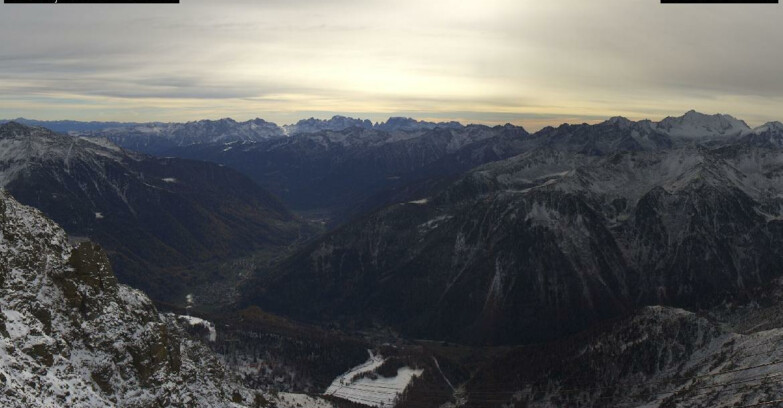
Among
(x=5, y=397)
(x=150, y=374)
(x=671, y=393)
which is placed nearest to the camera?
(x=5, y=397)

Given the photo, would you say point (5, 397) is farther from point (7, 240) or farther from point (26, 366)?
point (7, 240)

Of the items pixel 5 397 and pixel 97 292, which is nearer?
pixel 5 397

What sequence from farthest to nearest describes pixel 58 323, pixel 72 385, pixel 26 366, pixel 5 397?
pixel 58 323
pixel 72 385
pixel 26 366
pixel 5 397

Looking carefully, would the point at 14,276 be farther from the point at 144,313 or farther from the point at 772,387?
the point at 772,387

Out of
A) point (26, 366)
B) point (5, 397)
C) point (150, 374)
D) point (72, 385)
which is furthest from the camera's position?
point (150, 374)

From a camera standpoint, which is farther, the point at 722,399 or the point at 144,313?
the point at 722,399

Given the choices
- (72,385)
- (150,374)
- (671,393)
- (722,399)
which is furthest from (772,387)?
(72,385)

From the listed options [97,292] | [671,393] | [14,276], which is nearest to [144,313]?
[97,292]

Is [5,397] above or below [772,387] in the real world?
above

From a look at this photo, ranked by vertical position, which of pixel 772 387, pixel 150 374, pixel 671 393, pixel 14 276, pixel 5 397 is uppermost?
pixel 14 276
